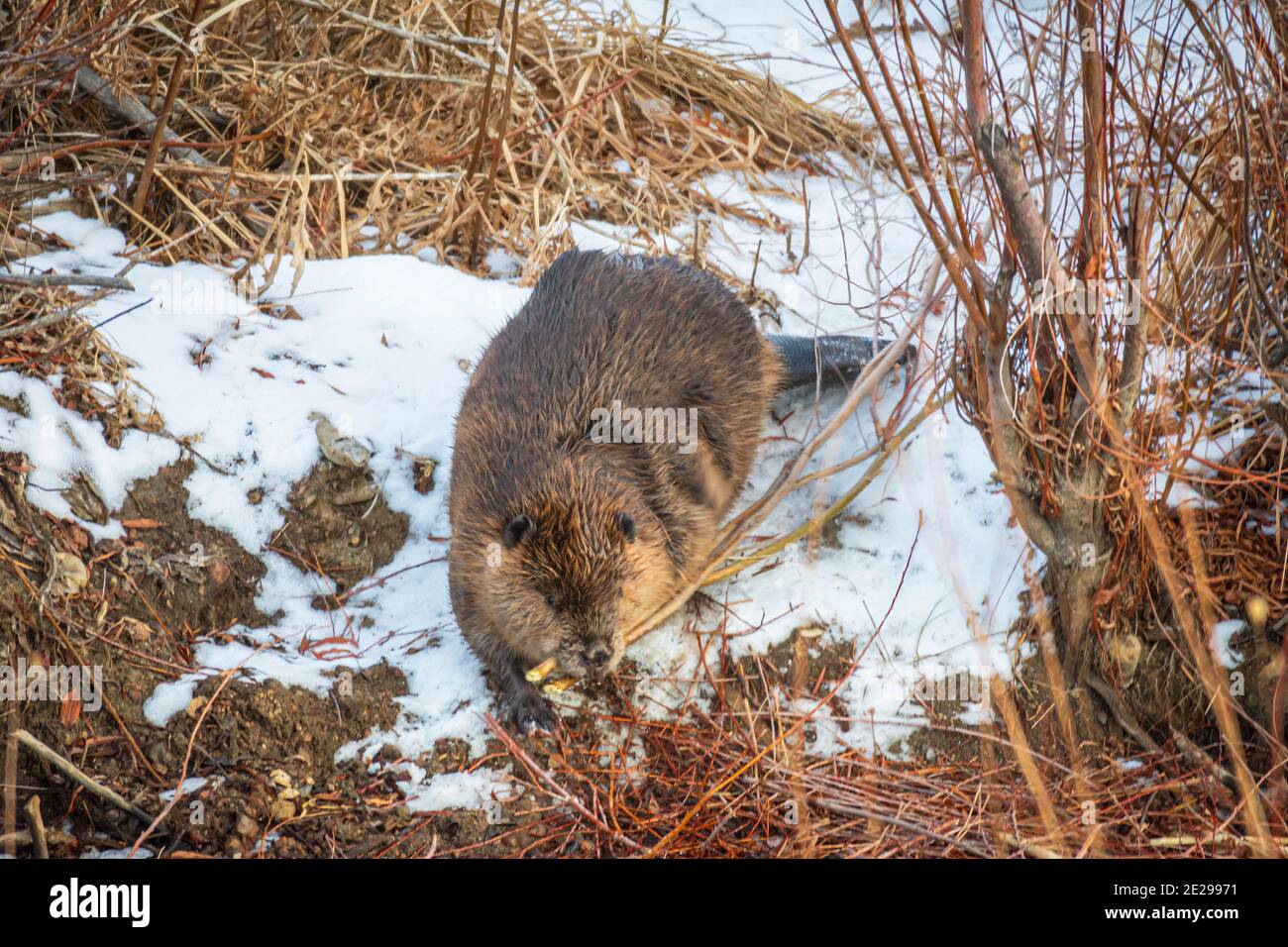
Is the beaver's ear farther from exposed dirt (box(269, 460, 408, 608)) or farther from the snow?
exposed dirt (box(269, 460, 408, 608))

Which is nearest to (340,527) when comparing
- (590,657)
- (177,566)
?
(177,566)

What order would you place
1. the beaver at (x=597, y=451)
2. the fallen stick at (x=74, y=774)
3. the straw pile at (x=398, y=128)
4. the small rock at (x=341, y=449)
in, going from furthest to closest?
the straw pile at (x=398, y=128) → the small rock at (x=341, y=449) → the beaver at (x=597, y=451) → the fallen stick at (x=74, y=774)

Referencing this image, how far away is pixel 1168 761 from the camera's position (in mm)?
3525

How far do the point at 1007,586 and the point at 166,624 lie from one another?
107 inches

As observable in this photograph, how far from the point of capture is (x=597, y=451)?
12.9ft

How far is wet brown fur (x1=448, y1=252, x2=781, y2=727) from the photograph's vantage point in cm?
362

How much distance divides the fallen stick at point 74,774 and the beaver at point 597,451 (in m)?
1.09


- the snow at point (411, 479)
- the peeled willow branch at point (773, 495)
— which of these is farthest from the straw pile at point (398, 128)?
the peeled willow branch at point (773, 495)

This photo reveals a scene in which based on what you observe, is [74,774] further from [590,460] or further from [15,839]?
[590,460]

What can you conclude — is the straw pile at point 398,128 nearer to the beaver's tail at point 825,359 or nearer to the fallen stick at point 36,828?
the beaver's tail at point 825,359

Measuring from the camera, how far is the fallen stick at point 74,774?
305cm

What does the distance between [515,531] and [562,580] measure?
21 cm
